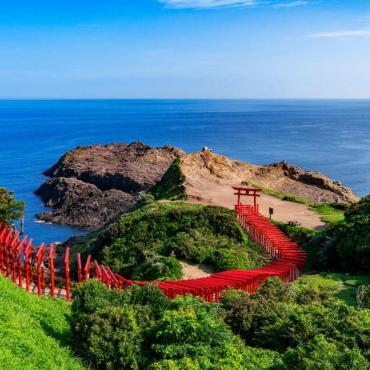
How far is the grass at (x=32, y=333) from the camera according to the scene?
10.5 m

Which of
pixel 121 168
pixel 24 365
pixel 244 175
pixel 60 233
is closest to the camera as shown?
pixel 24 365

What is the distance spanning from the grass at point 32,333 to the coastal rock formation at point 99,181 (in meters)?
Result: 34.4

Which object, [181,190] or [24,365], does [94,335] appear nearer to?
[24,365]

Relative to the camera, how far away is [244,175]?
46.0 m

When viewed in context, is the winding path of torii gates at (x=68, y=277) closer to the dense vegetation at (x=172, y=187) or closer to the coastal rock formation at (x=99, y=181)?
the dense vegetation at (x=172, y=187)

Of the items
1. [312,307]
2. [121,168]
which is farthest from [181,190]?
[121,168]

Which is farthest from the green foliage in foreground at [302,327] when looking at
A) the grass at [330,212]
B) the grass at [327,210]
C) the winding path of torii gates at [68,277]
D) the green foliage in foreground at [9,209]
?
the green foliage in foreground at [9,209]

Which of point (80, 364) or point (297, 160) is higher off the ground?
point (297, 160)

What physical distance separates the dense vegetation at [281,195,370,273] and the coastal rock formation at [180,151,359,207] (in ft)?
37.9

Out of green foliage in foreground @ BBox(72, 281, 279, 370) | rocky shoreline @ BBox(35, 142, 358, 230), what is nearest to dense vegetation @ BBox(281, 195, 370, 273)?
rocky shoreline @ BBox(35, 142, 358, 230)

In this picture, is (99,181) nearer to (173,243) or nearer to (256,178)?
(256,178)

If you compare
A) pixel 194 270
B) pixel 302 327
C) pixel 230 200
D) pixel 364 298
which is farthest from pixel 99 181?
pixel 302 327

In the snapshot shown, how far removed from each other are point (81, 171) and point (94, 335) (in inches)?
2758

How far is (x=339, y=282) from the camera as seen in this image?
20.7 meters
